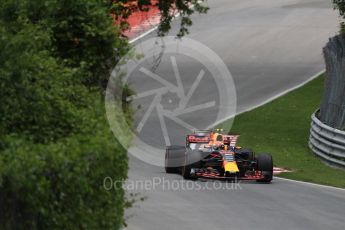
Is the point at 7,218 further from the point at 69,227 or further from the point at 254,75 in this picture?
→ the point at 254,75

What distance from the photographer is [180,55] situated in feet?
159

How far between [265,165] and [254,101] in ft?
51.4

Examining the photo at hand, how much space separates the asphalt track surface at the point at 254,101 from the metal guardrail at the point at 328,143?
378 centimetres

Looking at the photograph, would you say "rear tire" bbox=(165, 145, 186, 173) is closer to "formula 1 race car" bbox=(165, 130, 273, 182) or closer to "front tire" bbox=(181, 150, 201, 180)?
"formula 1 race car" bbox=(165, 130, 273, 182)

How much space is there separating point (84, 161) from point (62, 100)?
8.07 feet

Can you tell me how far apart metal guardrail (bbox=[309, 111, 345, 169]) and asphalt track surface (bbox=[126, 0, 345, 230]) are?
12.4ft

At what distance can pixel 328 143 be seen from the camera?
29094mm

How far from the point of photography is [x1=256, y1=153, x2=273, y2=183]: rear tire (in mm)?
24359

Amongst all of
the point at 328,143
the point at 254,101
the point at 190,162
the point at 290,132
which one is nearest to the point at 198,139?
the point at 190,162

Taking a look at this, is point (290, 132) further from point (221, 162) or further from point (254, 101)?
point (221, 162)

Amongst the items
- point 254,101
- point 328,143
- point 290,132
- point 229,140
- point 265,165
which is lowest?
point 290,132

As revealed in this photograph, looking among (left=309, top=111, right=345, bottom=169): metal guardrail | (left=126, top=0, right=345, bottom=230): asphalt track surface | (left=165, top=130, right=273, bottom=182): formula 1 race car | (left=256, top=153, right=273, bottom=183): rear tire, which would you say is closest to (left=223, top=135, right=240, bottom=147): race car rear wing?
(left=165, top=130, right=273, bottom=182): formula 1 race car

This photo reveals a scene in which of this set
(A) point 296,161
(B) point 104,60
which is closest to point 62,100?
(B) point 104,60

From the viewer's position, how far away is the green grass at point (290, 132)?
2725cm
